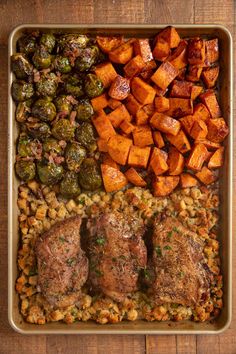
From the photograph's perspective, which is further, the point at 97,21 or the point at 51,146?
the point at 97,21

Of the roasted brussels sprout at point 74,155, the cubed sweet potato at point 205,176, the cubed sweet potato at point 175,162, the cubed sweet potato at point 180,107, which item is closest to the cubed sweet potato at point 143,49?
the cubed sweet potato at point 180,107

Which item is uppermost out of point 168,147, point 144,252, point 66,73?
point 66,73

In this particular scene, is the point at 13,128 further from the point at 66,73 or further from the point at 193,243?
the point at 193,243

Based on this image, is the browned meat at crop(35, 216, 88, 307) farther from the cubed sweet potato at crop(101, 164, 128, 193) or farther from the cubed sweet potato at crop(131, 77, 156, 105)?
the cubed sweet potato at crop(131, 77, 156, 105)

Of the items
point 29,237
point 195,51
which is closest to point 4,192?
point 29,237

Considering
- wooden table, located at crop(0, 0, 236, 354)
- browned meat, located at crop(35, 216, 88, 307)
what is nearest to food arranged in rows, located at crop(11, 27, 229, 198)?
wooden table, located at crop(0, 0, 236, 354)

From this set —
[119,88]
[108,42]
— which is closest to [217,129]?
[119,88]

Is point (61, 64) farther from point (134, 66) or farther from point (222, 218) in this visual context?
point (222, 218)
